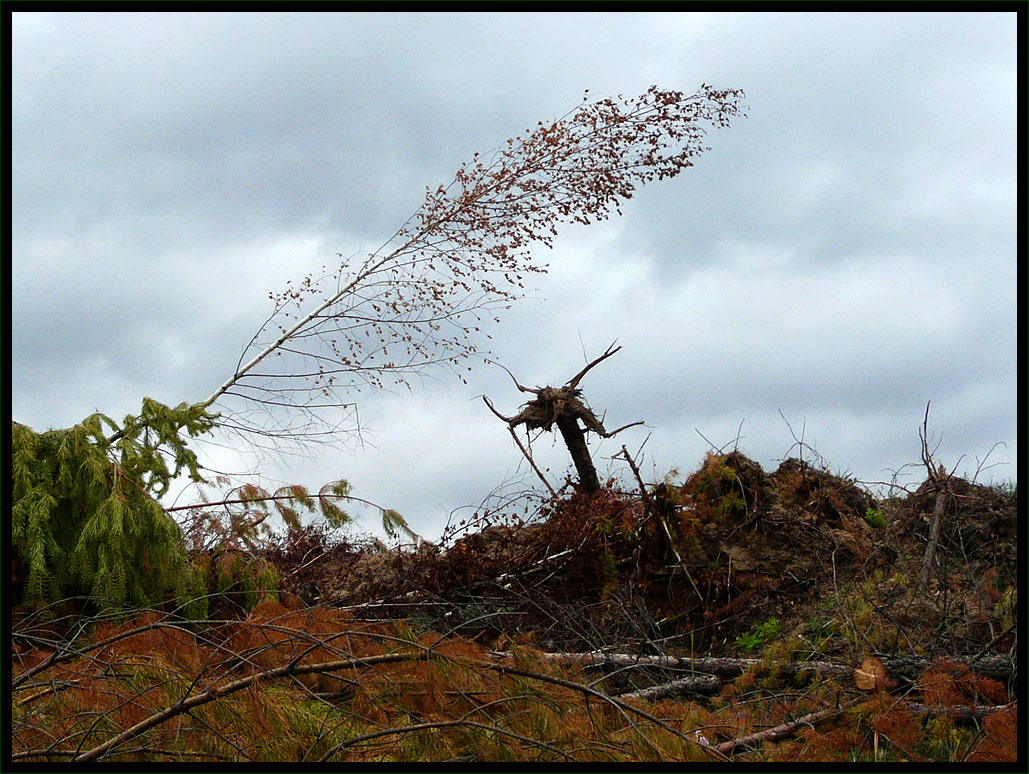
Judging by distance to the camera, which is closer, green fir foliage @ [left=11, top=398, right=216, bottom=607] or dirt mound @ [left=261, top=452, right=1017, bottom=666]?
green fir foliage @ [left=11, top=398, right=216, bottom=607]

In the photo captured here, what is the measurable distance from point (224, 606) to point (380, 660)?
327cm

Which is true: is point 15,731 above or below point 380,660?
below

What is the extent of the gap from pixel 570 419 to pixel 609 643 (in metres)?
2.01

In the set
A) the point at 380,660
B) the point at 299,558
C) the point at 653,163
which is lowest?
the point at 380,660

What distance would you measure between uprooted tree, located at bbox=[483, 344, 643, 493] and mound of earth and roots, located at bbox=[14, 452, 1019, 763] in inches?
10.6

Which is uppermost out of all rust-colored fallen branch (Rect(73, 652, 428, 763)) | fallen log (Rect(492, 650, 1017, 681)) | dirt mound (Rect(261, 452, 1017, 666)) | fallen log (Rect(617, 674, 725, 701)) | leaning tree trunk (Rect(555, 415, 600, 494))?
leaning tree trunk (Rect(555, 415, 600, 494))

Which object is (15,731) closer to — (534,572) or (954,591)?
(534,572)

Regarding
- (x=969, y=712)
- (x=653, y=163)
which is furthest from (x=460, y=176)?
(x=969, y=712)

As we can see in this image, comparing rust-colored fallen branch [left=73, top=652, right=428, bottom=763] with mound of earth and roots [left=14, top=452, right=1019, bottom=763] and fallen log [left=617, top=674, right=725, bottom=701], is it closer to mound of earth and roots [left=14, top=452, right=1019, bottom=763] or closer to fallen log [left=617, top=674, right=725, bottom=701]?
mound of earth and roots [left=14, top=452, right=1019, bottom=763]

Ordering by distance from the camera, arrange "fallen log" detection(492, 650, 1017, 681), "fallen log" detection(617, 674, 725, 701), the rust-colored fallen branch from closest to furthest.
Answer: the rust-colored fallen branch → "fallen log" detection(492, 650, 1017, 681) → "fallen log" detection(617, 674, 725, 701)

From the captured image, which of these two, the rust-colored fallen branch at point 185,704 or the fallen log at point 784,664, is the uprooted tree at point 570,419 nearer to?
the fallen log at point 784,664

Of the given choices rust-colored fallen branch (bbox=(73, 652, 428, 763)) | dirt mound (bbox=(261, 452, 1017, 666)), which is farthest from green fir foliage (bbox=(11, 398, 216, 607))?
rust-colored fallen branch (bbox=(73, 652, 428, 763))

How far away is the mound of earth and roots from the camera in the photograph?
3010 mm

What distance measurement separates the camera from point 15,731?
3.26 m
